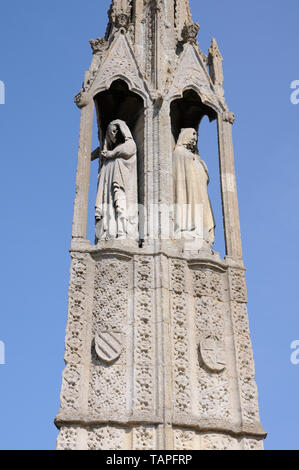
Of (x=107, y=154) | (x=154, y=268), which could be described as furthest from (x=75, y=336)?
(x=107, y=154)

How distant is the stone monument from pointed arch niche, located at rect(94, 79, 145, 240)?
29 mm

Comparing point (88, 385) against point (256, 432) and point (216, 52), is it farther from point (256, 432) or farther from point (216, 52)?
point (216, 52)

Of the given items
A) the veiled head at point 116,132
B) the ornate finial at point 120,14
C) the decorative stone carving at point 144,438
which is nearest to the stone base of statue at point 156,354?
the decorative stone carving at point 144,438

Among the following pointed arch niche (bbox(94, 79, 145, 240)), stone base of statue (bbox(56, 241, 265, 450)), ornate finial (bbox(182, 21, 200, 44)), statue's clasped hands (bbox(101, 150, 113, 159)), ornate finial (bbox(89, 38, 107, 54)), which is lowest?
stone base of statue (bbox(56, 241, 265, 450))

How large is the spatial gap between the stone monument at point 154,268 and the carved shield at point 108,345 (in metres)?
0.02

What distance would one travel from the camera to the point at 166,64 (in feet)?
44.5

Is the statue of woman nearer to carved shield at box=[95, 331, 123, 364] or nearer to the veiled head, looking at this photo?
the veiled head

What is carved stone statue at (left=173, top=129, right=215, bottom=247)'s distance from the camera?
12039 mm

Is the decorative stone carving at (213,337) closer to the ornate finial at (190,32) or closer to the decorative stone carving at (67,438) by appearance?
the decorative stone carving at (67,438)

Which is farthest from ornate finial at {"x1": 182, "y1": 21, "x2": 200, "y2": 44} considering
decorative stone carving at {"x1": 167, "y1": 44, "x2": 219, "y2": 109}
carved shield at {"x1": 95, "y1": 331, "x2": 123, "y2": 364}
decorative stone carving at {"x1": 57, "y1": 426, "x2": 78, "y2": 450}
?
decorative stone carving at {"x1": 57, "y1": 426, "x2": 78, "y2": 450}

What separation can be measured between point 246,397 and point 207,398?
60 cm

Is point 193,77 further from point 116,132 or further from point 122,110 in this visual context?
point 116,132
